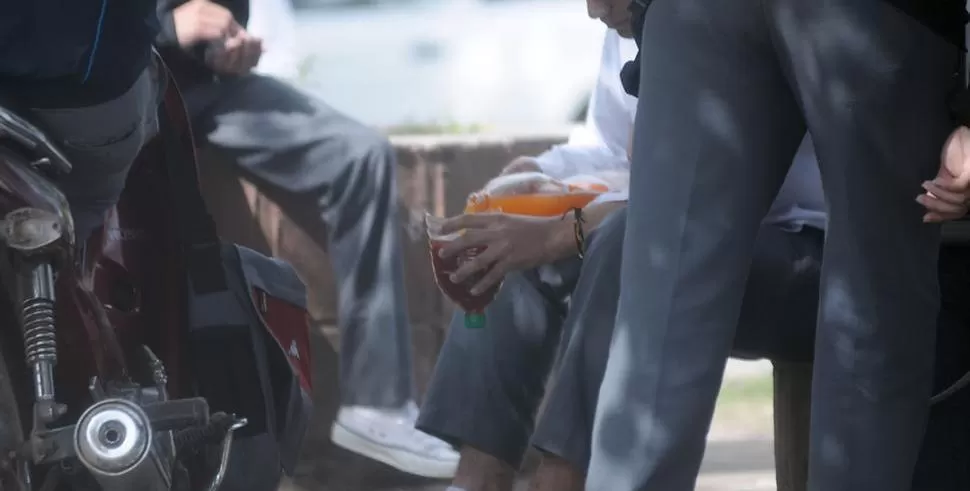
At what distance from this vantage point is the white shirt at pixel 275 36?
300cm

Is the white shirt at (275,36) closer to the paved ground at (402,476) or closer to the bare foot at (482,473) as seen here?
the paved ground at (402,476)

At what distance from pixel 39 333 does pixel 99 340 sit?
22cm

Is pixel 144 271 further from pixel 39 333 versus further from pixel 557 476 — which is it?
pixel 557 476

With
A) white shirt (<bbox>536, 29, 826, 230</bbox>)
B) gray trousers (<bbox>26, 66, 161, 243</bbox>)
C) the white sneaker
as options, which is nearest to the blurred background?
the white sneaker

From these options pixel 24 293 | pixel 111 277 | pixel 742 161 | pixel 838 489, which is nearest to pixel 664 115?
pixel 742 161

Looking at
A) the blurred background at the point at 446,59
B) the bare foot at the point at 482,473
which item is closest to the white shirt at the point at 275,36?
the blurred background at the point at 446,59

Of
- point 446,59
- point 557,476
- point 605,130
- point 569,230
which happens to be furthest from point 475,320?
point 446,59

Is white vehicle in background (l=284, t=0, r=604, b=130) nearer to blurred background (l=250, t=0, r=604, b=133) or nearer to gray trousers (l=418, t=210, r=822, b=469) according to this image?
blurred background (l=250, t=0, r=604, b=133)

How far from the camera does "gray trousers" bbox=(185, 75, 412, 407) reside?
284 centimetres

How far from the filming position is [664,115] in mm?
1454

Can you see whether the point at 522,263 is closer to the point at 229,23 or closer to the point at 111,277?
the point at 111,277

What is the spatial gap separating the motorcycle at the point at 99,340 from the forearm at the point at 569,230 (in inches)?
18.5

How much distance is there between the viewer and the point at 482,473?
76.2 inches

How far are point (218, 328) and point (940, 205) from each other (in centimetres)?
102
